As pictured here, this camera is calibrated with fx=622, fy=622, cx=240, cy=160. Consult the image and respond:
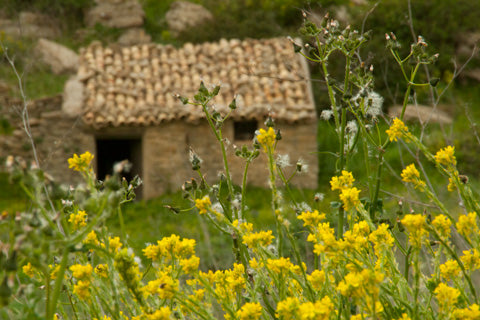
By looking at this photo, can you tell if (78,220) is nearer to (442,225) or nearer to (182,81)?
(442,225)

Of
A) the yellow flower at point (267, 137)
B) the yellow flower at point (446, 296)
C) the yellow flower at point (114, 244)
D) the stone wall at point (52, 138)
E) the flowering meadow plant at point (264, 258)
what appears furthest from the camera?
the stone wall at point (52, 138)

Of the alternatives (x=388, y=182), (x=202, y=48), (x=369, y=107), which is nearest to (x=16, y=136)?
(x=202, y=48)

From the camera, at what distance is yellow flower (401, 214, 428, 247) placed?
139cm

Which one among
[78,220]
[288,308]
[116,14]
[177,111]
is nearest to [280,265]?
[288,308]

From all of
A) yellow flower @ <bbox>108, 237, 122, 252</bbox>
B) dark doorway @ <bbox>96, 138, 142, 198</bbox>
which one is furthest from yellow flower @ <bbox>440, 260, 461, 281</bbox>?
dark doorway @ <bbox>96, 138, 142, 198</bbox>

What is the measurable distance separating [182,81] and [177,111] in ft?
3.66

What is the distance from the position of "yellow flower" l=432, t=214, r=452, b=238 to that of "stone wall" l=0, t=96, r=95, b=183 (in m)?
12.6

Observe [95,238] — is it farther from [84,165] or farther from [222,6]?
[222,6]

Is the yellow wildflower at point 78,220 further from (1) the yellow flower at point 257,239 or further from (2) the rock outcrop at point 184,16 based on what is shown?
(2) the rock outcrop at point 184,16

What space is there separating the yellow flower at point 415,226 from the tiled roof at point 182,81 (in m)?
11.4

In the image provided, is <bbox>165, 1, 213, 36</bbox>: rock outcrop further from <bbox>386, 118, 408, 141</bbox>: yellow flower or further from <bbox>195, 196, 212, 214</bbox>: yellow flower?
<bbox>195, 196, 212, 214</bbox>: yellow flower

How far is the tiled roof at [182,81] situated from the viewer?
13.2m

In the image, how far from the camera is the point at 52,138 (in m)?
15.0

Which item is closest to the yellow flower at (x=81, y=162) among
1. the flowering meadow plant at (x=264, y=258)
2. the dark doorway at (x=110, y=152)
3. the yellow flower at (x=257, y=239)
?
the flowering meadow plant at (x=264, y=258)
